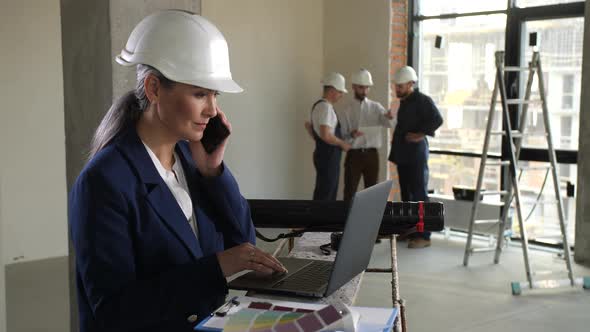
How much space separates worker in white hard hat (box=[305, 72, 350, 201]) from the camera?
6.52m

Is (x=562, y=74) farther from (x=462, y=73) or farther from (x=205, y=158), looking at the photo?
(x=205, y=158)

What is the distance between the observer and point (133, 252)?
153cm

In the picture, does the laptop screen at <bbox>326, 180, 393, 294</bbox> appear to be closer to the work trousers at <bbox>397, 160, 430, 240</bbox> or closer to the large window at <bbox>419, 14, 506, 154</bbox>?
the work trousers at <bbox>397, 160, 430, 240</bbox>

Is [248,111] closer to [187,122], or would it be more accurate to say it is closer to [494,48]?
[494,48]

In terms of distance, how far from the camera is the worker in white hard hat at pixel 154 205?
1.45 meters

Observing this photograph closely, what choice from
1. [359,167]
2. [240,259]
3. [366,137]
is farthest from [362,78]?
[240,259]

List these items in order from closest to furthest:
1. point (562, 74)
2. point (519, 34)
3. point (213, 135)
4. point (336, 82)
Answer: point (213, 135) → point (562, 74) → point (519, 34) → point (336, 82)

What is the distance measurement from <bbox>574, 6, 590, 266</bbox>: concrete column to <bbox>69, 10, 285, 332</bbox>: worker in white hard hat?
4.49m

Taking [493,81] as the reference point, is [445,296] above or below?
below

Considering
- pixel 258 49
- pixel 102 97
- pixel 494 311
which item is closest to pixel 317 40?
pixel 258 49

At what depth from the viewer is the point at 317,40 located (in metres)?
7.54

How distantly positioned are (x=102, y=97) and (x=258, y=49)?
13.8 feet

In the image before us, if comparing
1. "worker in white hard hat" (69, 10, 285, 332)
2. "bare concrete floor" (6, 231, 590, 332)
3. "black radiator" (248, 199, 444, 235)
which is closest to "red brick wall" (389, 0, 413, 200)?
"bare concrete floor" (6, 231, 590, 332)

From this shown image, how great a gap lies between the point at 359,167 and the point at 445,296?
7.11ft
